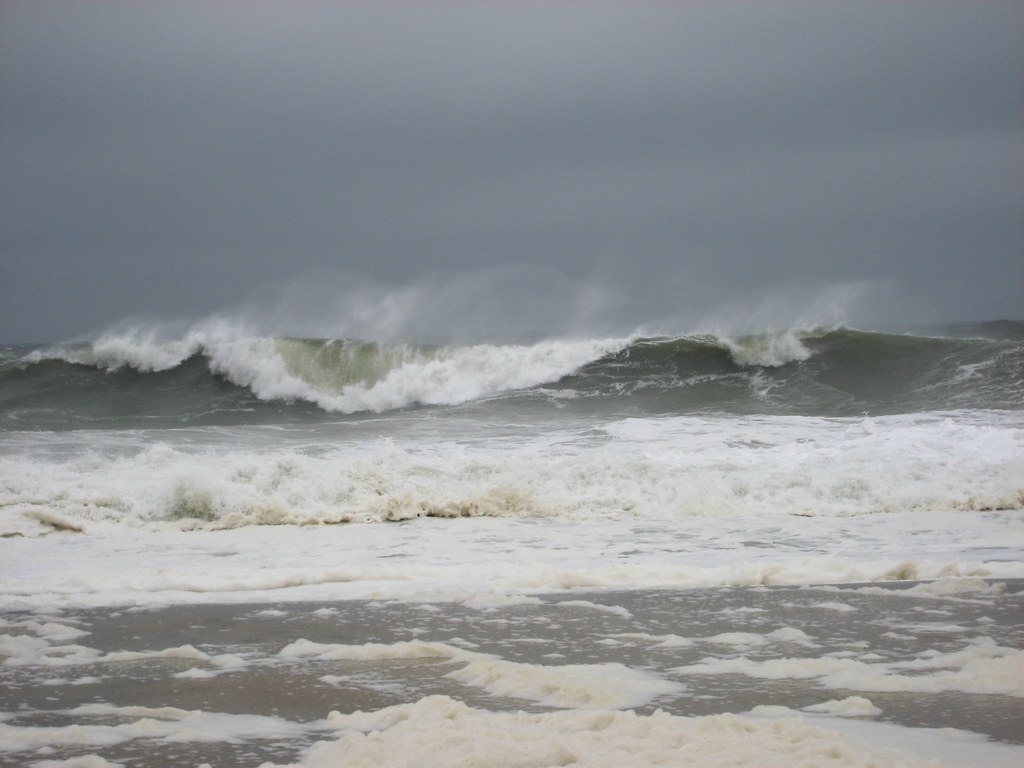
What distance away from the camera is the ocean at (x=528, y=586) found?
3.56 meters

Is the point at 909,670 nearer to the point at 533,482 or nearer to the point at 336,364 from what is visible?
the point at 533,482

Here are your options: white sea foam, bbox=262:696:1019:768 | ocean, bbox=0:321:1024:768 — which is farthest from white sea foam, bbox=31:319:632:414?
white sea foam, bbox=262:696:1019:768

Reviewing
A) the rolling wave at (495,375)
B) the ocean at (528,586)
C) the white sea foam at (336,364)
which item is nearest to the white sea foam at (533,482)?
the ocean at (528,586)

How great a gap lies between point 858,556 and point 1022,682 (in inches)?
157

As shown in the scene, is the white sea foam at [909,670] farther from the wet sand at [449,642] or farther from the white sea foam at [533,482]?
the white sea foam at [533,482]

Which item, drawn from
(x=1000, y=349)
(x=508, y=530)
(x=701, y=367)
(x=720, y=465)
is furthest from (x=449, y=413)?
(x=1000, y=349)

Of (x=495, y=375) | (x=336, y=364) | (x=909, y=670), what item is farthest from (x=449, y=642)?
(x=336, y=364)

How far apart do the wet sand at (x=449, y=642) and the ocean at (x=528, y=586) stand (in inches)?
0.9

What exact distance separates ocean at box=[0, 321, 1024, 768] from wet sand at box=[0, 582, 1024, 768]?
2 centimetres

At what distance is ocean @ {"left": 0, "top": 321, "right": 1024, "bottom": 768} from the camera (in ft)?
11.7

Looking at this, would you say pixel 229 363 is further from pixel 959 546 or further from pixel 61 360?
pixel 959 546

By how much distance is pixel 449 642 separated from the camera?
5.02 m

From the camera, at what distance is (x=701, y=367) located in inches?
911

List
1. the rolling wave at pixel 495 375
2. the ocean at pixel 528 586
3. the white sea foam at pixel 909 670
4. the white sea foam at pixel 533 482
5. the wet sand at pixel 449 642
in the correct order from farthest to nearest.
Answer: the rolling wave at pixel 495 375
the white sea foam at pixel 533 482
the white sea foam at pixel 909 670
the wet sand at pixel 449 642
the ocean at pixel 528 586
